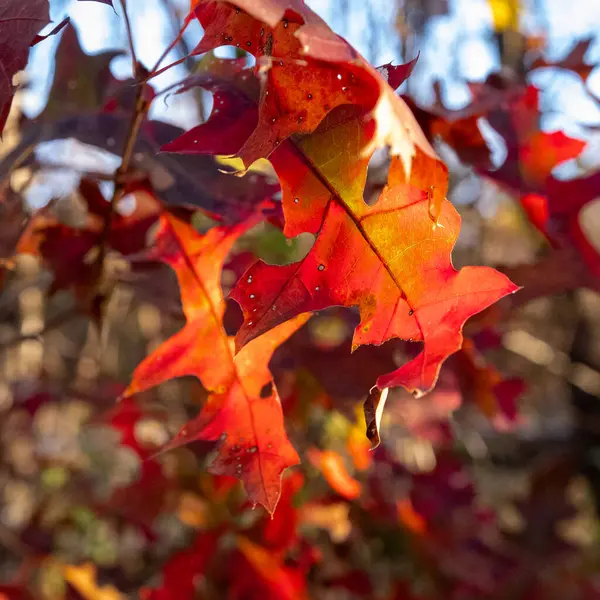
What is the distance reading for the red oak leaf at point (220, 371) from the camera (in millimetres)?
581

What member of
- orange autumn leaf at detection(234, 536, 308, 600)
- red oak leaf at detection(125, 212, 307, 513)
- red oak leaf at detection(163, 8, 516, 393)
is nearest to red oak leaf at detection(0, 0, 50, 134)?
red oak leaf at detection(163, 8, 516, 393)

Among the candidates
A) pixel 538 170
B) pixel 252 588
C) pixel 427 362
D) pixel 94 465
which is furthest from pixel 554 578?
pixel 94 465

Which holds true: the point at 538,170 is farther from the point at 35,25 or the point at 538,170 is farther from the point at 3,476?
A: the point at 3,476

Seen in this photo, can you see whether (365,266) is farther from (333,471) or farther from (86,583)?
(86,583)

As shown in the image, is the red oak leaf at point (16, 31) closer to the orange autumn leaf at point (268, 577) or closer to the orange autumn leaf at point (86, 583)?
the orange autumn leaf at point (268, 577)

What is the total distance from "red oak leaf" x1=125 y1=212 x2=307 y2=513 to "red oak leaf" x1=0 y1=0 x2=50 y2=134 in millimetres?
278

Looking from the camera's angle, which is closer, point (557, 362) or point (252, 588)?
point (252, 588)

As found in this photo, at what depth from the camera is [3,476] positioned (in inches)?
94.8

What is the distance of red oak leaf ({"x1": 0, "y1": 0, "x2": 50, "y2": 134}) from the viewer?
457 millimetres

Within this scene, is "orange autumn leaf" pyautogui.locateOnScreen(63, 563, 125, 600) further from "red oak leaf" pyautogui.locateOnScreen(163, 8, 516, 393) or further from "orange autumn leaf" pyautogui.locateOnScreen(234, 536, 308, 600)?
"red oak leaf" pyautogui.locateOnScreen(163, 8, 516, 393)

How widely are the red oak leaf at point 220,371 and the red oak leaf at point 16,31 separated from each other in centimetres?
28

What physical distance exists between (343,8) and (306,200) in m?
2.42

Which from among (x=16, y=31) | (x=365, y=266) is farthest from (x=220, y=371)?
(x=16, y=31)

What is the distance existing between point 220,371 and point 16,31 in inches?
13.9
